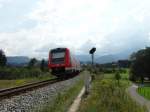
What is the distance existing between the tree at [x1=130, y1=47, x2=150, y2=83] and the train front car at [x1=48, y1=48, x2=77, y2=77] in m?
100

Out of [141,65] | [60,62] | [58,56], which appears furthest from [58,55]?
[141,65]

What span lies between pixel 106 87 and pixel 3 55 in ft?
358

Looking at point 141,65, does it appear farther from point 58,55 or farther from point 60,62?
point 60,62

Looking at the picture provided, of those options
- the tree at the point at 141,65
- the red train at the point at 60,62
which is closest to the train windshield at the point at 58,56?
the red train at the point at 60,62

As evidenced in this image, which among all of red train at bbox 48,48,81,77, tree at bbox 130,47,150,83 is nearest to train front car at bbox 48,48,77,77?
red train at bbox 48,48,81,77

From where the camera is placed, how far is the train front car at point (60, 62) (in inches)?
1548

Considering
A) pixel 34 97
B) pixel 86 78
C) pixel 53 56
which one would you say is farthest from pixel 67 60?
pixel 34 97

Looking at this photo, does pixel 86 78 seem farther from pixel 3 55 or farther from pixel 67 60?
pixel 3 55

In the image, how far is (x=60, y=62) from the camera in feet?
130

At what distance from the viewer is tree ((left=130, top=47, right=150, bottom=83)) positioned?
13775cm

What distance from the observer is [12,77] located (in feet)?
162

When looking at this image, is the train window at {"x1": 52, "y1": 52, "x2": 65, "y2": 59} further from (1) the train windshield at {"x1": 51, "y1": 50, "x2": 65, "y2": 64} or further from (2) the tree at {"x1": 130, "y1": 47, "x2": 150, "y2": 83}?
(2) the tree at {"x1": 130, "y1": 47, "x2": 150, "y2": 83}

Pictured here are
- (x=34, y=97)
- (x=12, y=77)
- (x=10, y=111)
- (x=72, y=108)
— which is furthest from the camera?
(x=12, y=77)

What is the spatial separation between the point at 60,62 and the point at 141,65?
336 feet
